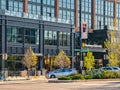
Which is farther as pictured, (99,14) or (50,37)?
(99,14)

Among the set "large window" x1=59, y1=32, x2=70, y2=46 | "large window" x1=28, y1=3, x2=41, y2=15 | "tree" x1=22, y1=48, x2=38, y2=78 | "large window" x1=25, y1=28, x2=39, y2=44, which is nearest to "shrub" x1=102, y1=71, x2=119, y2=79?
"tree" x1=22, y1=48, x2=38, y2=78

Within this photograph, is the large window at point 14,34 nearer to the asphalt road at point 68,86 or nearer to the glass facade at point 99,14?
the asphalt road at point 68,86

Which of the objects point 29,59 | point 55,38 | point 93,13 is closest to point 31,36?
point 55,38

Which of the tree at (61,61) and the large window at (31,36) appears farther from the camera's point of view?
the tree at (61,61)

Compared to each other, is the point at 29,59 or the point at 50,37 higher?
the point at 50,37

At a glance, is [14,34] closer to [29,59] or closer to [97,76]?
[29,59]

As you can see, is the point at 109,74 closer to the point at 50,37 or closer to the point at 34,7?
the point at 50,37

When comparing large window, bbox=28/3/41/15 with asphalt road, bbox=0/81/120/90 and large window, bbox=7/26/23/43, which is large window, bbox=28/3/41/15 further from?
asphalt road, bbox=0/81/120/90

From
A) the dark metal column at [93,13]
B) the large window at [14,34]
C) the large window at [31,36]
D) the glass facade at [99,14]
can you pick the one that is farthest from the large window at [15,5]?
the glass facade at [99,14]

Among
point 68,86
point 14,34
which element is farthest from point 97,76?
point 14,34

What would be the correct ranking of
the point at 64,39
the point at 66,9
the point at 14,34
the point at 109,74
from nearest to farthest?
the point at 109,74, the point at 14,34, the point at 64,39, the point at 66,9

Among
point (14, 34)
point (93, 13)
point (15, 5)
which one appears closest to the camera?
point (14, 34)

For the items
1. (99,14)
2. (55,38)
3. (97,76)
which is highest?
(99,14)

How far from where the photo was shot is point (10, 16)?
232 ft
